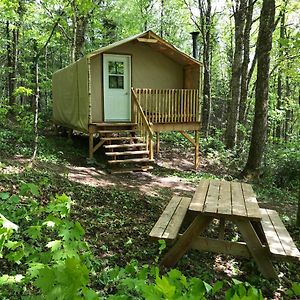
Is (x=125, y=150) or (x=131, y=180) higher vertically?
(x=125, y=150)

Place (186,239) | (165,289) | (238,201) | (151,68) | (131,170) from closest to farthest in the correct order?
(165,289) < (186,239) < (238,201) < (131,170) < (151,68)

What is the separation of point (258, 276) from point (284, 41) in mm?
3008

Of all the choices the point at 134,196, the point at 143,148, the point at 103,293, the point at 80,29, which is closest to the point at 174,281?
the point at 103,293

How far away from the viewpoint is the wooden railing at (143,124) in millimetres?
9853

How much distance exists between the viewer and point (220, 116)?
3247 cm

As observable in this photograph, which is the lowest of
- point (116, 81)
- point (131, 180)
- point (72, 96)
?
point (131, 180)

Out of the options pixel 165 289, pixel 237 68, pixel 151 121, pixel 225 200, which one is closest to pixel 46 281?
pixel 165 289

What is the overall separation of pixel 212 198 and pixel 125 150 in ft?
21.5

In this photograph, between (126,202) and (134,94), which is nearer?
(126,202)

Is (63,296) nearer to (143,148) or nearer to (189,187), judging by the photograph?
(189,187)

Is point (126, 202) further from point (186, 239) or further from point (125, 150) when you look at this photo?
point (125, 150)

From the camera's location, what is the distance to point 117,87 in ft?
38.2

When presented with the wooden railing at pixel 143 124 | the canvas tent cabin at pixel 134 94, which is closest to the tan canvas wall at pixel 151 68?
the canvas tent cabin at pixel 134 94

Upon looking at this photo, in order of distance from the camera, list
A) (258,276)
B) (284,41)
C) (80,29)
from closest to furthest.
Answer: (258,276)
(284,41)
(80,29)
